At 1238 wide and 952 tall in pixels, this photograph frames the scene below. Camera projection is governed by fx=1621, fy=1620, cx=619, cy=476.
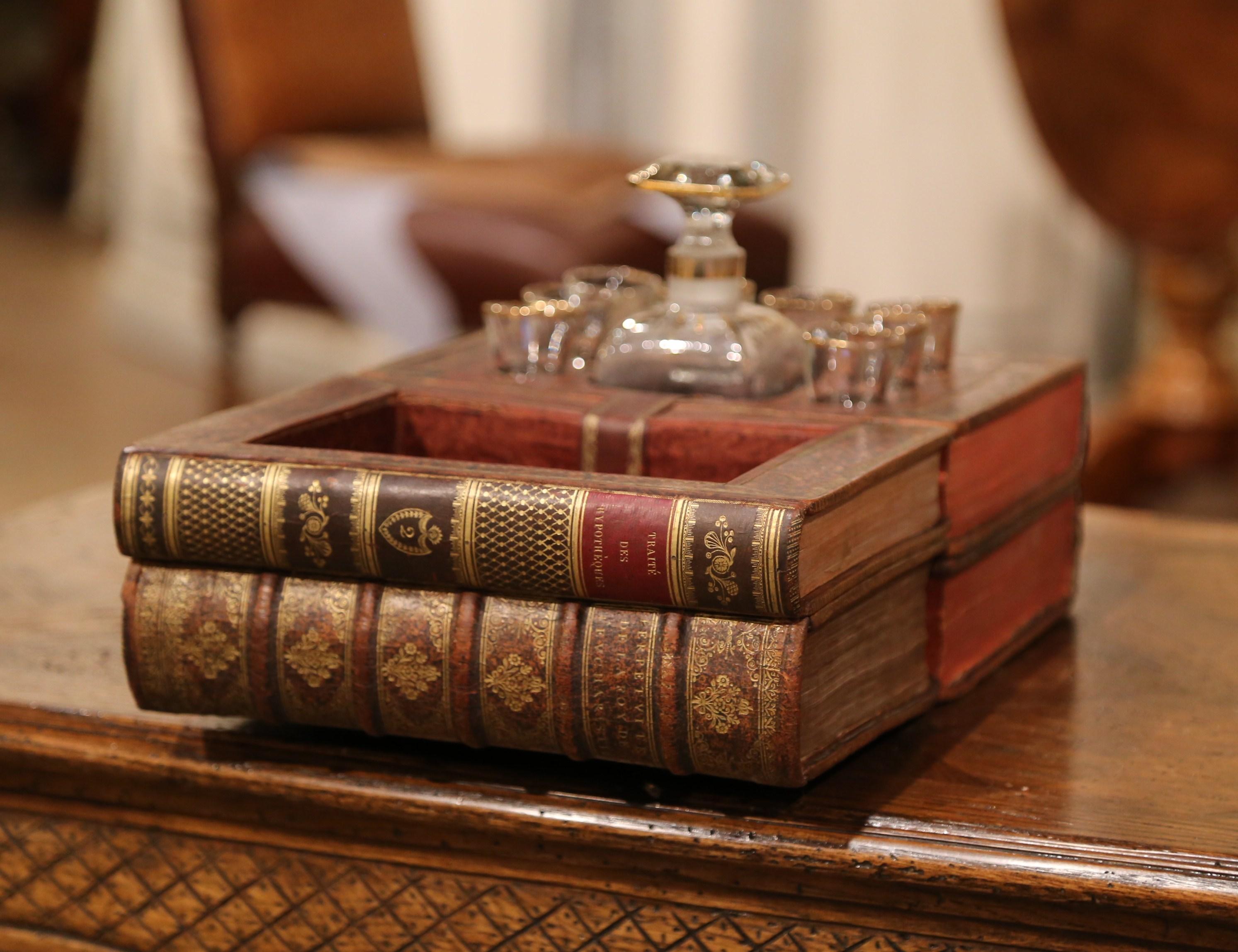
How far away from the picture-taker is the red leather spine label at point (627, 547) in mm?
691

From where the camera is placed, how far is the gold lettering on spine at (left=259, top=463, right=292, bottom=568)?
2.44ft

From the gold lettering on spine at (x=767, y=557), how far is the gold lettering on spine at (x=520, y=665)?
0.10 metres

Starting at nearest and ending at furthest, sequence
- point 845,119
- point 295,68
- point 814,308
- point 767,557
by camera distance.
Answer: point 767,557
point 814,308
point 295,68
point 845,119

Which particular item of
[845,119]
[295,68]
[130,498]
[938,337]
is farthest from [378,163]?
[130,498]

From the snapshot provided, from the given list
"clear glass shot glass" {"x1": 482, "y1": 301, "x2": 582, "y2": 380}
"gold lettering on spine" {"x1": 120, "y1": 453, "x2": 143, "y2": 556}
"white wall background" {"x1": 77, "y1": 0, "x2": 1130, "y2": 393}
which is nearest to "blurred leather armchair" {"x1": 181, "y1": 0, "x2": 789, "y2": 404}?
"white wall background" {"x1": 77, "y1": 0, "x2": 1130, "y2": 393}

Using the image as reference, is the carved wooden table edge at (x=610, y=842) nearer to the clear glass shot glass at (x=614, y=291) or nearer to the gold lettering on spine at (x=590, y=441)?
the gold lettering on spine at (x=590, y=441)

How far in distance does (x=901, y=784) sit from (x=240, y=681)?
0.32m

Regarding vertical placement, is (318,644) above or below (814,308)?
below

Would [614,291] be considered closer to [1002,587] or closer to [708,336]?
[708,336]

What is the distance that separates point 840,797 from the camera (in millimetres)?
764

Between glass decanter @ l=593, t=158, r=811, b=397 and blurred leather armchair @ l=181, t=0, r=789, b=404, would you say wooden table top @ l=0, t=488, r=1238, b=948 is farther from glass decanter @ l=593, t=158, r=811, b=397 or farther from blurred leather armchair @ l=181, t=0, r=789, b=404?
blurred leather armchair @ l=181, t=0, r=789, b=404

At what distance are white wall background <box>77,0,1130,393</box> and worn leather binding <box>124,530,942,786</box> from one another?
2.20 metres

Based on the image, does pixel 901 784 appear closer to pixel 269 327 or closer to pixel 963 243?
pixel 963 243

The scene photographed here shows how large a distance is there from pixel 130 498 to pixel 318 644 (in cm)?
11
